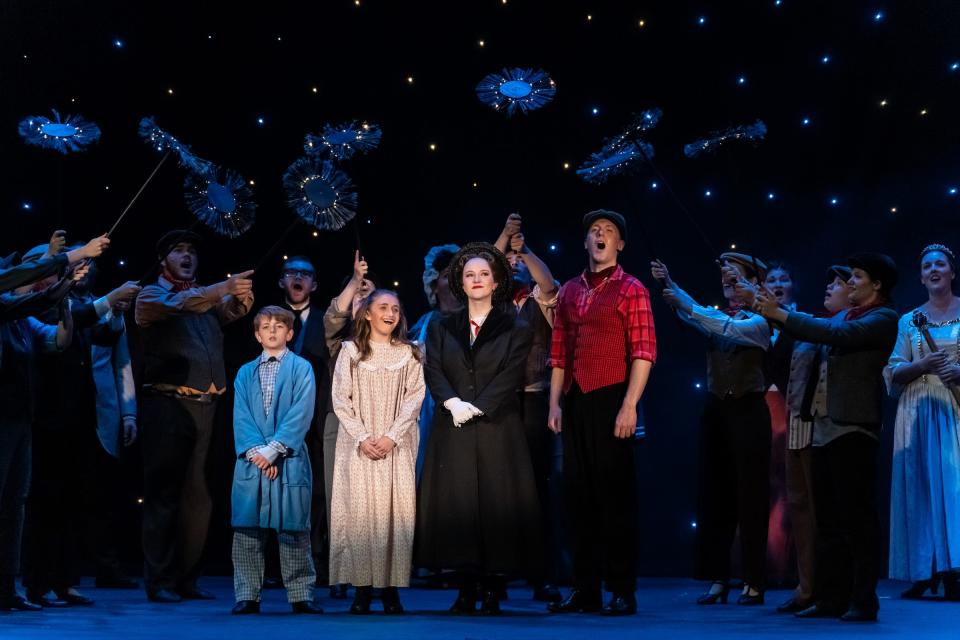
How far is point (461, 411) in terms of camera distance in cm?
434

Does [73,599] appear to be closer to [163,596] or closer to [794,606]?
[163,596]

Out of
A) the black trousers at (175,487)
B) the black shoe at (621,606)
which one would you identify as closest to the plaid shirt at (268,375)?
the black trousers at (175,487)

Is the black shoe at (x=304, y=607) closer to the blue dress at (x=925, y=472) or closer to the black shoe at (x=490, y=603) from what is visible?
the black shoe at (x=490, y=603)

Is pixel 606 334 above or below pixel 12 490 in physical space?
above

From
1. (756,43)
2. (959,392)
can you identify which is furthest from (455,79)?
(959,392)

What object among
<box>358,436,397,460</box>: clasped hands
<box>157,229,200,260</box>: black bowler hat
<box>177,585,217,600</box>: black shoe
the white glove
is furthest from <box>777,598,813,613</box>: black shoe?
<box>157,229,200,260</box>: black bowler hat

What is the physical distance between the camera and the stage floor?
373 cm

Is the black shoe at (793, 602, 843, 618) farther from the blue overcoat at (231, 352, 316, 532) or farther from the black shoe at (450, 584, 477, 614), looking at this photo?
the blue overcoat at (231, 352, 316, 532)

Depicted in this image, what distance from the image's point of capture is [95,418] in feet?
19.3

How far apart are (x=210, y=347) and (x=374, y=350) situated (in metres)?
1.26

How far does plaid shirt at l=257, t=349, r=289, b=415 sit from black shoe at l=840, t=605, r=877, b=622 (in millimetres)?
2637

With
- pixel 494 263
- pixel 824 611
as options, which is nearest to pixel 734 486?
pixel 824 611

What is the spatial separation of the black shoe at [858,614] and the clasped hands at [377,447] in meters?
1.99

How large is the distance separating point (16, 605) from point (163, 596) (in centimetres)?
74
